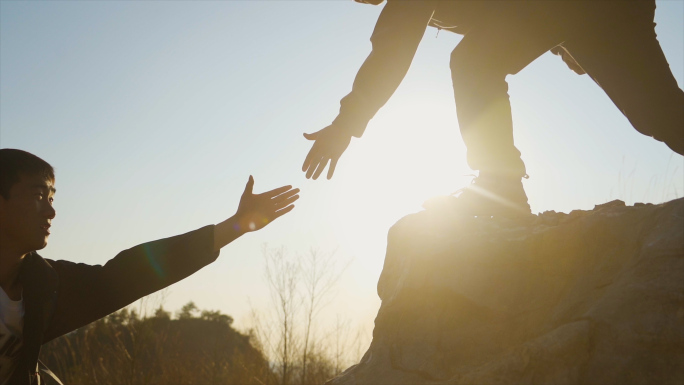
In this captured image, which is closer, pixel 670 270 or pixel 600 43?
pixel 670 270

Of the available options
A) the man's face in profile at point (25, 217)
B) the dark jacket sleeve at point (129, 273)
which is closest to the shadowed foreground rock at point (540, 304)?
the dark jacket sleeve at point (129, 273)

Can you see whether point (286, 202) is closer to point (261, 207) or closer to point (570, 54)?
point (261, 207)

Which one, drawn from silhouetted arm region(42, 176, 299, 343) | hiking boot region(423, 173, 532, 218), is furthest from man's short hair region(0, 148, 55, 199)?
hiking boot region(423, 173, 532, 218)

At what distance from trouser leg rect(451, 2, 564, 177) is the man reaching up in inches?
35.6

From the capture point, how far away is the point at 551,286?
195 centimetres

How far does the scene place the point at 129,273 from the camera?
227 cm

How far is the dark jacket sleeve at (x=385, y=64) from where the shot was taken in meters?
2.23

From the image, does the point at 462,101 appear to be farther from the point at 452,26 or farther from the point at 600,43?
the point at 600,43

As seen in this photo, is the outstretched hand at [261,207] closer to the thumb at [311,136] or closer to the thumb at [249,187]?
the thumb at [249,187]

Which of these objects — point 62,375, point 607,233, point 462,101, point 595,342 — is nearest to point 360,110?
point 462,101

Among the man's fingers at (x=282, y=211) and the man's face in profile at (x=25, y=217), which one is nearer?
the man's face in profile at (x=25, y=217)

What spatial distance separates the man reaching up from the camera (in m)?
2.01

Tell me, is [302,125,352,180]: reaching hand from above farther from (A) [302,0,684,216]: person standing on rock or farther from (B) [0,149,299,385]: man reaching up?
(B) [0,149,299,385]: man reaching up

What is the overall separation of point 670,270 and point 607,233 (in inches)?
10.2
